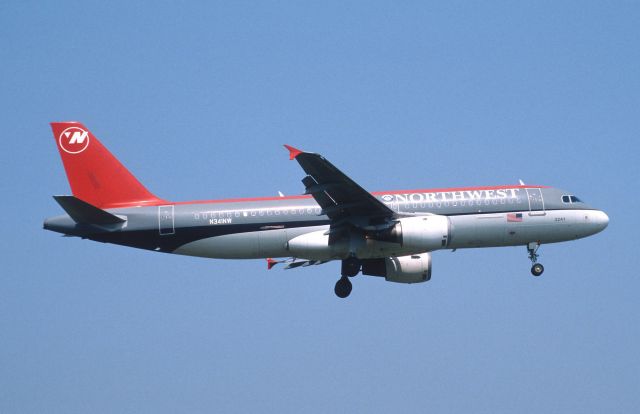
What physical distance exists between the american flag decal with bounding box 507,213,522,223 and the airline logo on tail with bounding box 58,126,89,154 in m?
20.8

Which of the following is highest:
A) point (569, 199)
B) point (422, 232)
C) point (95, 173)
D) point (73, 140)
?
point (73, 140)

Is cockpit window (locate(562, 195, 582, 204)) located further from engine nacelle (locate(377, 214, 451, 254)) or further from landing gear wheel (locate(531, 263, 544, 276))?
engine nacelle (locate(377, 214, 451, 254))

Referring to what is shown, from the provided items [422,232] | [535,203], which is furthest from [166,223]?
[535,203]

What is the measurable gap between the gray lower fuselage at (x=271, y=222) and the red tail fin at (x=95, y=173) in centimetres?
112

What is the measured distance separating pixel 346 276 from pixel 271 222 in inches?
197

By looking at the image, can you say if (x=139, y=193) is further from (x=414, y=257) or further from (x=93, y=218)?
(x=414, y=257)

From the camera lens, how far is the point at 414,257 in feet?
172

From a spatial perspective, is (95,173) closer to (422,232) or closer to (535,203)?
(422,232)

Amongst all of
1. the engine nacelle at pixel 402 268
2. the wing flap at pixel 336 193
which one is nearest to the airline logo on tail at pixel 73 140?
the wing flap at pixel 336 193

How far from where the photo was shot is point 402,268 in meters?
52.4

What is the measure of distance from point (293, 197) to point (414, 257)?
7.03 metres

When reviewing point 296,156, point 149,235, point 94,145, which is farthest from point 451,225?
point 94,145

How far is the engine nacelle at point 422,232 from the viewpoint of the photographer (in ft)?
154

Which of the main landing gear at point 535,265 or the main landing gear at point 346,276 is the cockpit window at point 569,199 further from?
the main landing gear at point 346,276
